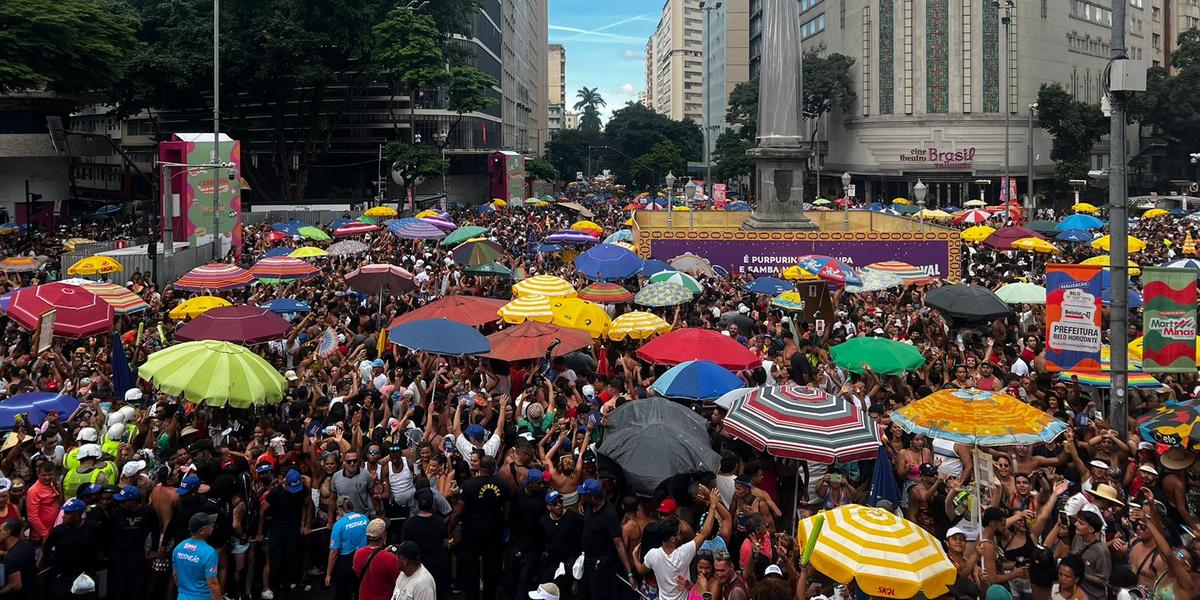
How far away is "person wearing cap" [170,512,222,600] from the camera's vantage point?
292 inches

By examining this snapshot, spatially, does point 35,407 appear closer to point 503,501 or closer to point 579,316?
point 503,501

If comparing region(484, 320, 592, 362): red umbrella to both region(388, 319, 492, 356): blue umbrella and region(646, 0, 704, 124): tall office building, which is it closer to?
region(388, 319, 492, 356): blue umbrella

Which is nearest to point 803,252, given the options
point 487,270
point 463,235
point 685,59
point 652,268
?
point 652,268

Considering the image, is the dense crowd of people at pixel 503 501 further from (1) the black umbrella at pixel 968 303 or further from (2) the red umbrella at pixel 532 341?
(1) the black umbrella at pixel 968 303

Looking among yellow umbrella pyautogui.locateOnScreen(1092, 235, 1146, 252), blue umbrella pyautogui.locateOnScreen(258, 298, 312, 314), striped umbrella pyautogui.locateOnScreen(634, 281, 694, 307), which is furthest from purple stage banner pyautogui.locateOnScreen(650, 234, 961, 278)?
blue umbrella pyautogui.locateOnScreen(258, 298, 312, 314)

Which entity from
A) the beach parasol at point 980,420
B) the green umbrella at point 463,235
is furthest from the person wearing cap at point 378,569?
the green umbrella at point 463,235

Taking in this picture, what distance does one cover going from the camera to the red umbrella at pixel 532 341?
40.3 feet

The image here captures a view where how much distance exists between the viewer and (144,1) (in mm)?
52844

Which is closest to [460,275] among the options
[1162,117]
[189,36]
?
[189,36]

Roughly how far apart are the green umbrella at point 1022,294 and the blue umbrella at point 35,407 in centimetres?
1287

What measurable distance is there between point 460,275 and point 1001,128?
55.3m

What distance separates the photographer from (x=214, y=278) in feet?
57.3

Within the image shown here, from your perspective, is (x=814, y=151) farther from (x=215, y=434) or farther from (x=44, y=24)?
(x=215, y=434)

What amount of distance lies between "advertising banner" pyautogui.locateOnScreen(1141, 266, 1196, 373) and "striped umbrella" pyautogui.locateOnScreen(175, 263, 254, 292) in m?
13.3
